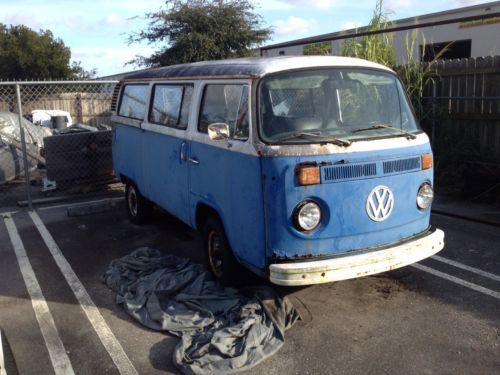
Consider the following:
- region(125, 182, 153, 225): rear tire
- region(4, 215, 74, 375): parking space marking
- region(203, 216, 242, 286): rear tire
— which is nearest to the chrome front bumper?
region(203, 216, 242, 286): rear tire

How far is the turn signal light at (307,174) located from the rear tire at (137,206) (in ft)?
12.1

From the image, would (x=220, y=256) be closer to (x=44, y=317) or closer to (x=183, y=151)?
(x=183, y=151)

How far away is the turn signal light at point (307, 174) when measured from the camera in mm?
3842

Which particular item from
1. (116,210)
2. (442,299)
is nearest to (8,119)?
(116,210)

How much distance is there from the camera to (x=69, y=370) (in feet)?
12.3

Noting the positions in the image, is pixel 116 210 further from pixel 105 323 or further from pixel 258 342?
pixel 258 342

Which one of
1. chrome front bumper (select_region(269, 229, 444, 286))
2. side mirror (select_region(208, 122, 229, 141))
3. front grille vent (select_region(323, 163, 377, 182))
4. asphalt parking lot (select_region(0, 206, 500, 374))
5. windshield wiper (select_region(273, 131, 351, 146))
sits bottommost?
asphalt parking lot (select_region(0, 206, 500, 374))

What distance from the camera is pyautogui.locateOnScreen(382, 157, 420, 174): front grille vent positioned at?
4.16 meters

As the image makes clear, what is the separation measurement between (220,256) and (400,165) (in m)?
1.84

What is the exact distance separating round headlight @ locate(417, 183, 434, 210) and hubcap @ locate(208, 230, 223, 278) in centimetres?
184

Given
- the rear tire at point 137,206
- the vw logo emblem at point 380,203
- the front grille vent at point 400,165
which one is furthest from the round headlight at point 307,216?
the rear tire at point 137,206

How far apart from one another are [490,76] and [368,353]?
6490 millimetres

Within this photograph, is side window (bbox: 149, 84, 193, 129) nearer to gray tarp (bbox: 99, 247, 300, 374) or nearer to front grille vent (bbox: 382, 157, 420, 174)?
gray tarp (bbox: 99, 247, 300, 374)

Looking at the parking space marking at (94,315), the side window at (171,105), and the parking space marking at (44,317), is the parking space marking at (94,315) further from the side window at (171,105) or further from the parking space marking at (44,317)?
the side window at (171,105)
